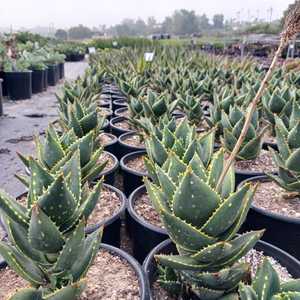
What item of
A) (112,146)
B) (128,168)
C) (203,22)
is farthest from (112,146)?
(203,22)

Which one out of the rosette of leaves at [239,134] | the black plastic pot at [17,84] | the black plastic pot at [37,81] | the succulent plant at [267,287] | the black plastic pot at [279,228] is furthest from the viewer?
the black plastic pot at [37,81]

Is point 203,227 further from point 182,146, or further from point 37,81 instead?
point 37,81

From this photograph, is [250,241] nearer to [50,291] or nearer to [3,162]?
[50,291]

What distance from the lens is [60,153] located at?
1462 millimetres

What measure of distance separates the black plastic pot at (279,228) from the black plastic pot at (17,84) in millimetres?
5721

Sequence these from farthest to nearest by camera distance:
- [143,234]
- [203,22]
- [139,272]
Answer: [203,22], [143,234], [139,272]

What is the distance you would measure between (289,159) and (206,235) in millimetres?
958

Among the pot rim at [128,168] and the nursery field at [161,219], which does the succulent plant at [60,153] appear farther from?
the pot rim at [128,168]

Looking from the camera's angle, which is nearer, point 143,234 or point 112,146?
point 143,234

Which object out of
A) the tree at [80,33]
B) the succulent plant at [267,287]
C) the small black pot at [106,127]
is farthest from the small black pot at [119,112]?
the tree at [80,33]

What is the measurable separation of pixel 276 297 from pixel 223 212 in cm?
27

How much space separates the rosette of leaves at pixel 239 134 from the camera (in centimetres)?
227

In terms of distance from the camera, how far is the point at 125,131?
133 inches

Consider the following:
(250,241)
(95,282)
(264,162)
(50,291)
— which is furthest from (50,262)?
(264,162)
